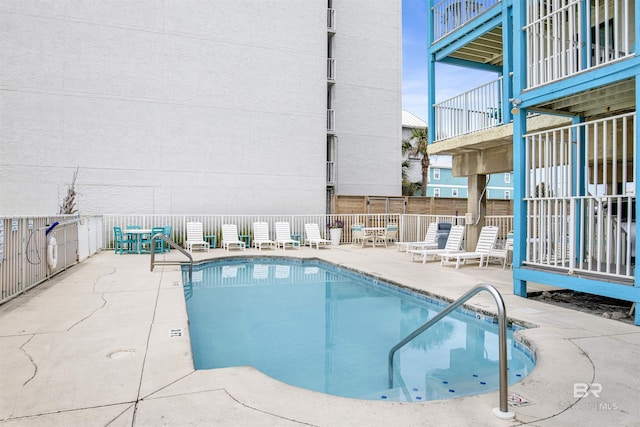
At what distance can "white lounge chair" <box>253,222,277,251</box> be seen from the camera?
1500cm

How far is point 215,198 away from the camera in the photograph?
1655 centimetres

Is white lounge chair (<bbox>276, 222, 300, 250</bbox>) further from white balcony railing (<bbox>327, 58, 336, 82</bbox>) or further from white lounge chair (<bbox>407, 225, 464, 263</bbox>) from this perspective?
A: white balcony railing (<bbox>327, 58, 336, 82</bbox>)

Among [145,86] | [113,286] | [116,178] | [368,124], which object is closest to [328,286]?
[113,286]

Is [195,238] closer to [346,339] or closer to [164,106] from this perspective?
[164,106]

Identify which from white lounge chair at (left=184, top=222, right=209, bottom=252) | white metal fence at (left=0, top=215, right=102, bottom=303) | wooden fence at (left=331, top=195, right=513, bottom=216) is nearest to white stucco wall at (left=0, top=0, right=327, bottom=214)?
wooden fence at (left=331, top=195, right=513, bottom=216)

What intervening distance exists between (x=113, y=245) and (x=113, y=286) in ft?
25.6

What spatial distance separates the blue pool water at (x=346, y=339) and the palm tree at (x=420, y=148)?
20.9 m

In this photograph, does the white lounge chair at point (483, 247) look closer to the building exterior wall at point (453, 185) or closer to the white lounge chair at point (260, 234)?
the white lounge chair at point (260, 234)

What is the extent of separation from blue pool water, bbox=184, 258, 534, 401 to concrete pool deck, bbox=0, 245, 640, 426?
52cm

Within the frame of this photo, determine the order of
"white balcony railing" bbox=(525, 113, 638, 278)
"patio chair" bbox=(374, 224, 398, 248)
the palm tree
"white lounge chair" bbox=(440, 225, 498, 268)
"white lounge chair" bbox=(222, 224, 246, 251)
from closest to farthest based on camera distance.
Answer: "white balcony railing" bbox=(525, 113, 638, 278) → "white lounge chair" bbox=(440, 225, 498, 268) → "white lounge chair" bbox=(222, 224, 246, 251) → "patio chair" bbox=(374, 224, 398, 248) → the palm tree

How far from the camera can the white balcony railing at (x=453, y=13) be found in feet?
36.3

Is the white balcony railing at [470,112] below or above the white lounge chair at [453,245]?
above

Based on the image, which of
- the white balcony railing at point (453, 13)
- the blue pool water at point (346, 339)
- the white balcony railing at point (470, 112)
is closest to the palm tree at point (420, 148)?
the white balcony railing at point (470, 112)

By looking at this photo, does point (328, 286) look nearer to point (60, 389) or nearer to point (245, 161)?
point (60, 389)
